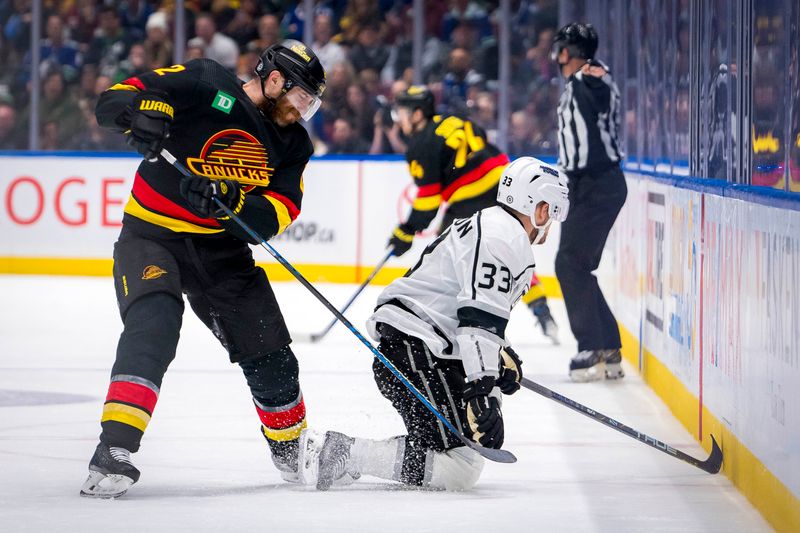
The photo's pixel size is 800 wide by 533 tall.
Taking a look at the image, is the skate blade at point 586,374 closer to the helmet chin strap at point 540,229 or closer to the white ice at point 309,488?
the white ice at point 309,488

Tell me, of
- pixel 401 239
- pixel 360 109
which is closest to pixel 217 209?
pixel 401 239

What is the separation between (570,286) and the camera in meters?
6.10

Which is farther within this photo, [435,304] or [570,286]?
[570,286]

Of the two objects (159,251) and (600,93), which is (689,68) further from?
(159,251)

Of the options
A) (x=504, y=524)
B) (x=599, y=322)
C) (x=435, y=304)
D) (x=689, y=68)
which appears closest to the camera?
(x=504, y=524)

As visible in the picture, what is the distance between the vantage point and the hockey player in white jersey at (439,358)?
365cm

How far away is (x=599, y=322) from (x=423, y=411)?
7.95 feet

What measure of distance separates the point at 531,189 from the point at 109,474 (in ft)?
3.99

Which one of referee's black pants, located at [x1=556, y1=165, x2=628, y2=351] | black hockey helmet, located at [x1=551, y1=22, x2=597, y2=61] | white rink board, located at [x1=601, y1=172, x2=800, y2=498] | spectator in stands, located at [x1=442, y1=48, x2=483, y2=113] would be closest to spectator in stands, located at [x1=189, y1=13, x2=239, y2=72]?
spectator in stands, located at [x1=442, y1=48, x2=483, y2=113]

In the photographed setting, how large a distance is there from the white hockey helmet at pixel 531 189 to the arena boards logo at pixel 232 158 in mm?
618

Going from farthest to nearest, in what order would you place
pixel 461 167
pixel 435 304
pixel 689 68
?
pixel 461 167, pixel 689 68, pixel 435 304

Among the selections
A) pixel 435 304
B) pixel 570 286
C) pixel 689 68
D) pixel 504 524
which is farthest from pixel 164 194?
pixel 570 286

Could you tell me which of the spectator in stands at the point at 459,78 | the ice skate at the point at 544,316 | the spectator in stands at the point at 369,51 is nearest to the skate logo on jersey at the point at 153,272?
the ice skate at the point at 544,316

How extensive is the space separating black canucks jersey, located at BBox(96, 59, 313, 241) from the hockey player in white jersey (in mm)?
418
